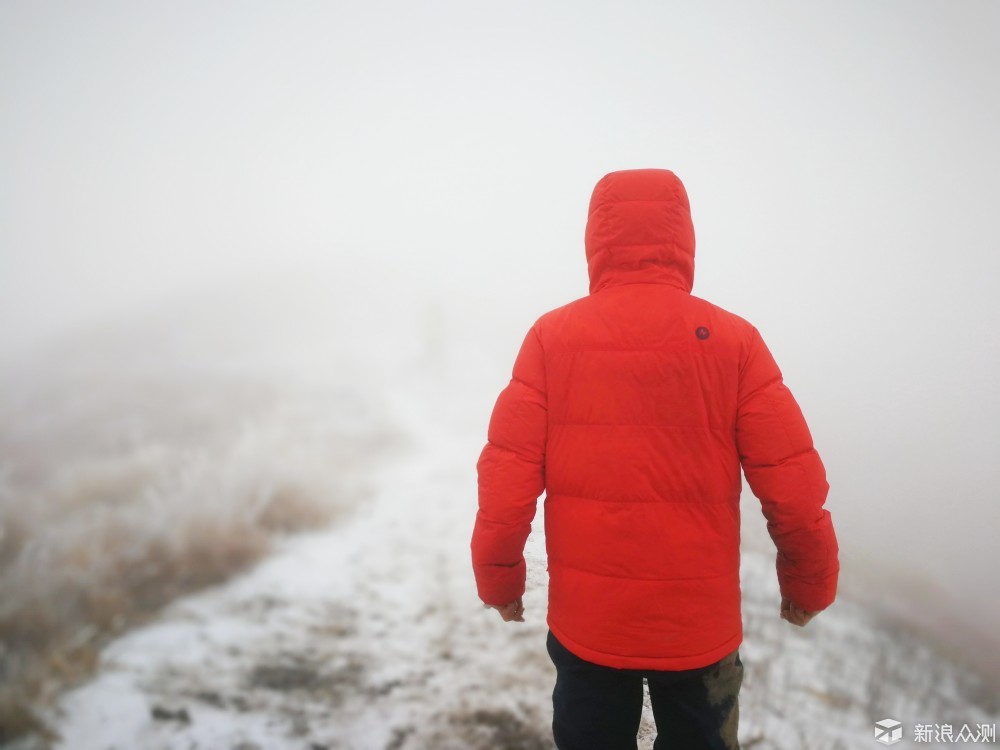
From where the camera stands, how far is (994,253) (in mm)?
9031

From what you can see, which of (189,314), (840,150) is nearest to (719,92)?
(840,150)

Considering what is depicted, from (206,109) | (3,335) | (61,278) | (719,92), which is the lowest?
(3,335)

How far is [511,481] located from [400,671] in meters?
2.89

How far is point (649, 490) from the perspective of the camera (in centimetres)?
153

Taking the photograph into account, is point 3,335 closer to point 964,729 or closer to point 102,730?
point 102,730

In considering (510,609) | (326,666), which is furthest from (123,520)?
(510,609)

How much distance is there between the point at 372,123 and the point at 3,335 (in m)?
177

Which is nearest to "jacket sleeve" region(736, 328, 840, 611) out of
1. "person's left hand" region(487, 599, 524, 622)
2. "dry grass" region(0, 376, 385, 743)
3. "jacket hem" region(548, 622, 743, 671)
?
"jacket hem" region(548, 622, 743, 671)

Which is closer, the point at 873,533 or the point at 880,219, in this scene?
the point at 873,533

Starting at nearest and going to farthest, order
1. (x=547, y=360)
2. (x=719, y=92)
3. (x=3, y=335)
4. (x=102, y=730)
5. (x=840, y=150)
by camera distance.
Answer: (x=547, y=360) < (x=102, y=730) < (x=3, y=335) < (x=840, y=150) < (x=719, y=92)

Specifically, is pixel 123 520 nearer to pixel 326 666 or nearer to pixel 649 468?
pixel 326 666

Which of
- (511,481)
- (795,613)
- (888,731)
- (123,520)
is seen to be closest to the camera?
(511,481)

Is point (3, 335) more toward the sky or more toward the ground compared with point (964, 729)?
more toward the sky

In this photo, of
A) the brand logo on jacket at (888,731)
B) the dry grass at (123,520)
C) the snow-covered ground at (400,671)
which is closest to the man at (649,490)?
the snow-covered ground at (400,671)
